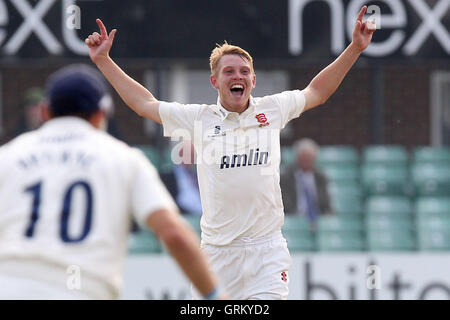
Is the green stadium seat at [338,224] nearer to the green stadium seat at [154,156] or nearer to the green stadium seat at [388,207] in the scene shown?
the green stadium seat at [388,207]

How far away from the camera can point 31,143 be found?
417 centimetres

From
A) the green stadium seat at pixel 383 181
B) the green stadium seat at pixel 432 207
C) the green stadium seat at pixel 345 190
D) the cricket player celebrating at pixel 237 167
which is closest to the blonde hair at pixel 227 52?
the cricket player celebrating at pixel 237 167

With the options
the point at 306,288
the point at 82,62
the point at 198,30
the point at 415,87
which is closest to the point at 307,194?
the point at 306,288

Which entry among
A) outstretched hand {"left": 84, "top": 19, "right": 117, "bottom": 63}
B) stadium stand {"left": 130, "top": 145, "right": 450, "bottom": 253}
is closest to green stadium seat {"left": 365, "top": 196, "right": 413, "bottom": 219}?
stadium stand {"left": 130, "top": 145, "right": 450, "bottom": 253}

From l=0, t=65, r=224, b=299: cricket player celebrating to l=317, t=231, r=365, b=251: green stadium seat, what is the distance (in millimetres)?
7574

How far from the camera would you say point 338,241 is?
1173 centimetres

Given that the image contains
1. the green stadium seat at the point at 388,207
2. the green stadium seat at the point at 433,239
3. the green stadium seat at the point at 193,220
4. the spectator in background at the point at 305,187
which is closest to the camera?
the green stadium seat at the point at 193,220

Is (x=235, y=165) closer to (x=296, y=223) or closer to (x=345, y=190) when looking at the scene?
(x=296, y=223)

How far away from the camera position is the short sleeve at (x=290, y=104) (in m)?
6.57

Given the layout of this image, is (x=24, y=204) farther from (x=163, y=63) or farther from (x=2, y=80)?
(x=2, y=80)

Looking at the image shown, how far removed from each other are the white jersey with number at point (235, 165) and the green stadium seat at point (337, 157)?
19.7 feet

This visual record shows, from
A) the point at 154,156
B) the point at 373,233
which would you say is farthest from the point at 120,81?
the point at 373,233

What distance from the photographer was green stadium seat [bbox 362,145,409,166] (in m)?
12.5

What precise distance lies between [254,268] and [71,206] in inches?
97.3
